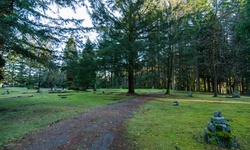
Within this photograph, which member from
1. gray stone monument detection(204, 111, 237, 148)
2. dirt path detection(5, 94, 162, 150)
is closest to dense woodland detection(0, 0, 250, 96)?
dirt path detection(5, 94, 162, 150)

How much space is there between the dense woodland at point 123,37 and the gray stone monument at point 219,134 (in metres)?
6.12

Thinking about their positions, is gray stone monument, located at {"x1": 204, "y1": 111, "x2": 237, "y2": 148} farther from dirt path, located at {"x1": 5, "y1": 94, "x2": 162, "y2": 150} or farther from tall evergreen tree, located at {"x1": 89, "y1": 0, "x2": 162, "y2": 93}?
tall evergreen tree, located at {"x1": 89, "y1": 0, "x2": 162, "y2": 93}

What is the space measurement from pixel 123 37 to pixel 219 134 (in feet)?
47.3

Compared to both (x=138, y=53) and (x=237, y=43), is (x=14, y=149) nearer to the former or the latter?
(x=138, y=53)

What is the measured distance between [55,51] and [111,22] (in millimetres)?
10012

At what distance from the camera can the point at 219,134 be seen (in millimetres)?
4242

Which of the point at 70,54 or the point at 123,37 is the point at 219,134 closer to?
the point at 70,54

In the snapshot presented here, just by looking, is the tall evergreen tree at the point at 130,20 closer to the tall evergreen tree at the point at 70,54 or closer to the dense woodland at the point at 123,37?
the dense woodland at the point at 123,37

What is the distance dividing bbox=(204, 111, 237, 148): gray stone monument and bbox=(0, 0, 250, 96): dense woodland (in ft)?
20.1

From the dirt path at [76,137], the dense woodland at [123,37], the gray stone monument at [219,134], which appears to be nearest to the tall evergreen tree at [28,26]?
the dense woodland at [123,37]

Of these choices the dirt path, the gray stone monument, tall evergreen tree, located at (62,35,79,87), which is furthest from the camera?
tall evergreen tree, located at (62,35,79,87)

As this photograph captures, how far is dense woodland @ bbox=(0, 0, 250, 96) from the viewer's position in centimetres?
690

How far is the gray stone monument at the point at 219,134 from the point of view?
13.5ft

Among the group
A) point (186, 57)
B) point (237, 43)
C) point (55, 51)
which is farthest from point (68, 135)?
point (186, 57)
